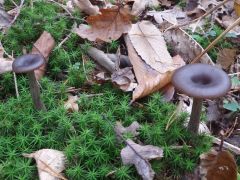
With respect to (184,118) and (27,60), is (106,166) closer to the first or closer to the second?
(184,118)

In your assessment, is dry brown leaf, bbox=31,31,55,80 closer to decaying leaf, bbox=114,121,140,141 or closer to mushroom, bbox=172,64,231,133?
decaying leaf, bbox=114,121,140,141

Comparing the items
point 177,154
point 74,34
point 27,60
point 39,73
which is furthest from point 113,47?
point 177,154

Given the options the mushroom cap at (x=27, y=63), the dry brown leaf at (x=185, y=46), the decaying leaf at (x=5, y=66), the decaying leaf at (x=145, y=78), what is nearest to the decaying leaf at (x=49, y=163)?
the mushroom cap at (x=27, y=63)

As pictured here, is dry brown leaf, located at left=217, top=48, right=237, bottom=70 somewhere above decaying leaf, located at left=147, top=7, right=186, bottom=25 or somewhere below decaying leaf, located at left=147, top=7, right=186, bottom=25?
below

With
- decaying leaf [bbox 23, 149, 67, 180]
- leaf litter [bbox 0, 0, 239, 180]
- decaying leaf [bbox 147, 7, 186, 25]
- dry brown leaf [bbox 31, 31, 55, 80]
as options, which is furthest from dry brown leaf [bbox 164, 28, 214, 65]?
decaying leaf [bbox 23, 149, 67, 180]

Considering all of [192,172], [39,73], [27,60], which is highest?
[27,60]
